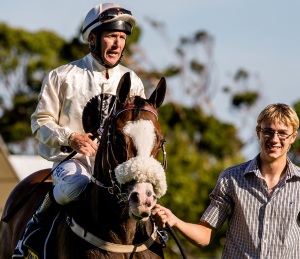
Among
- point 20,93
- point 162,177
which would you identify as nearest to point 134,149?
point 162,177

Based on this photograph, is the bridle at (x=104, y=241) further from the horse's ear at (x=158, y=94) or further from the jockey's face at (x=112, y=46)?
the jockey's face at (x=112, y=46)

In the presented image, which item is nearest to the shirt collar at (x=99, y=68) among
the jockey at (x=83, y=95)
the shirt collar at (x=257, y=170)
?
the jockey at (x=83, y=95)

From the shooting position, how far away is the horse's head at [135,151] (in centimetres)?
650

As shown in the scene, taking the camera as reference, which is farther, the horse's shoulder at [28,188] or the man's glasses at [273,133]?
the horse's shoulder at [28,188]

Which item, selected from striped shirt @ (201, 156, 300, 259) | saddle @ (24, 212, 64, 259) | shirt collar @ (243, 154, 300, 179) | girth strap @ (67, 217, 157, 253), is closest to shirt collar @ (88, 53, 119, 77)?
saddle @ (24, 212, 64, 259)

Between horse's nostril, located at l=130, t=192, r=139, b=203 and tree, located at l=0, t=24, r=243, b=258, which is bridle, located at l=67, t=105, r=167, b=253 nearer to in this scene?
horse's nostril, located at l=130, t=192, r=139, b=203

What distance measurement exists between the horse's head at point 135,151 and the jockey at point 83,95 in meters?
0.91

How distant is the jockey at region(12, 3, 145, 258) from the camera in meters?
8.07

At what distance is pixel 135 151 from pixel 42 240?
166cm

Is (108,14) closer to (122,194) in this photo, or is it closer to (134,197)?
(122,194)

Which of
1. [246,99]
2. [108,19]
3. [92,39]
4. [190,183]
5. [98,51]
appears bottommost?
[190,183]

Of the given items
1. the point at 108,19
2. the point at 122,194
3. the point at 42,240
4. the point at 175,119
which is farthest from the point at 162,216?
the point at 175,119

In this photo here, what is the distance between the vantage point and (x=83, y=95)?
8188 mm

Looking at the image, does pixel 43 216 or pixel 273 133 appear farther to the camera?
pixel 43 216
